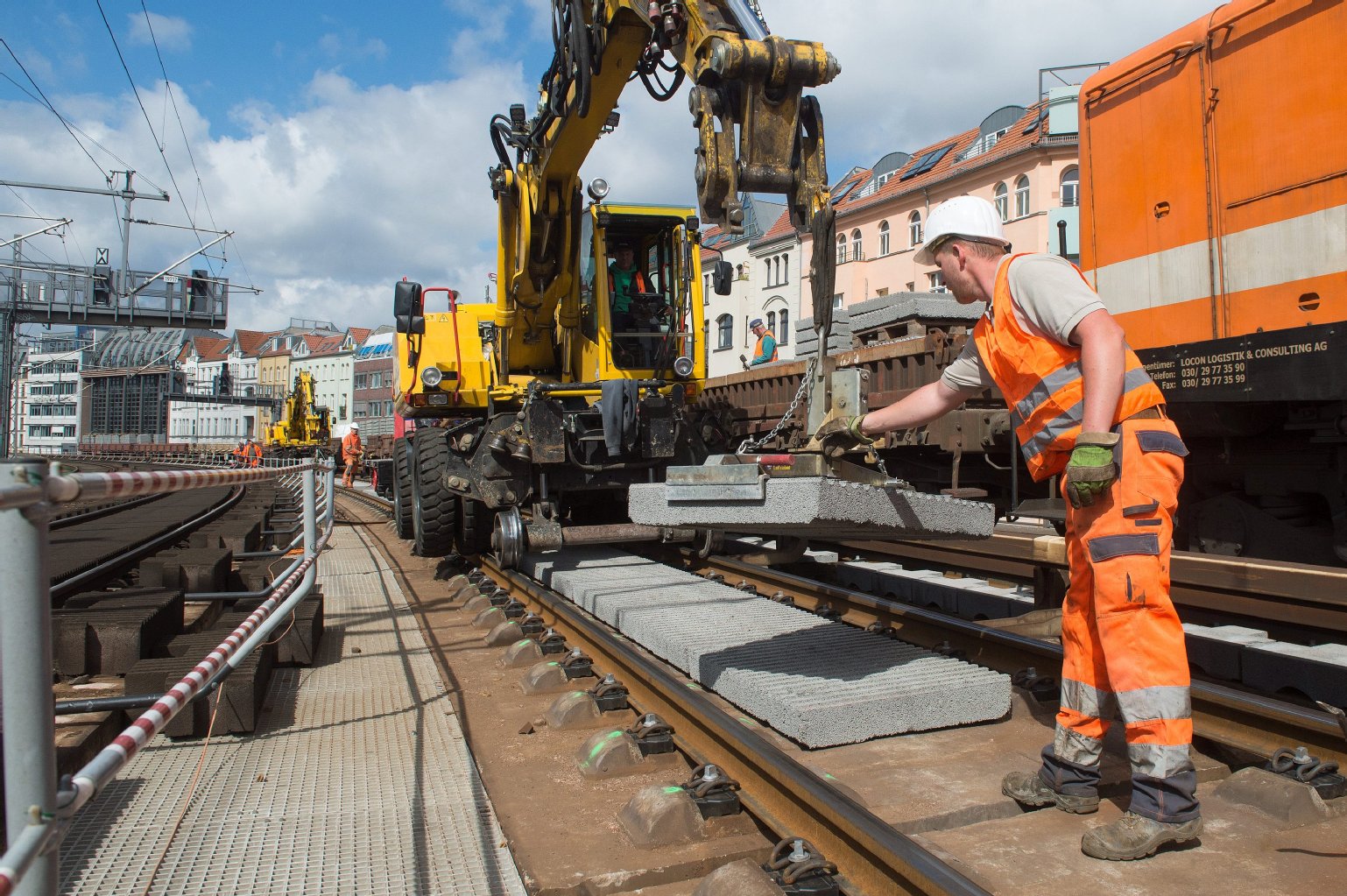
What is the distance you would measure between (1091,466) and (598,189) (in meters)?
6.28

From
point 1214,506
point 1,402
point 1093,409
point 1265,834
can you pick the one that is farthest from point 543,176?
point 1,402

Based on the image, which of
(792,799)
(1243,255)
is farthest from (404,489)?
(792,799)

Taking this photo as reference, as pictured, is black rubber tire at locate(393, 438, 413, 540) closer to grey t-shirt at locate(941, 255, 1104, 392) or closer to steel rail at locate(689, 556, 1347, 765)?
steel rail at locate(689, 556, 1347, 765)

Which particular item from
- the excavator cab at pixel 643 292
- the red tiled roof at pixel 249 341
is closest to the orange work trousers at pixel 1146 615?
the excavator cab at pixel 643 292

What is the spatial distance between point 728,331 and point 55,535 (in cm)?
4072

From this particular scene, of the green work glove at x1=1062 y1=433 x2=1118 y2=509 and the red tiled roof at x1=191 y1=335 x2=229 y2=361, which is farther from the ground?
the red tiled roof at x1=191 y1=335 x2=229 y2=361

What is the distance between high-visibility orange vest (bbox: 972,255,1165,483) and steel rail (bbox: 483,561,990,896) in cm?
125

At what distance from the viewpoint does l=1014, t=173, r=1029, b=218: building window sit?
111 feet

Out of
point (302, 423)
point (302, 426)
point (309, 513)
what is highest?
point (302, 423)

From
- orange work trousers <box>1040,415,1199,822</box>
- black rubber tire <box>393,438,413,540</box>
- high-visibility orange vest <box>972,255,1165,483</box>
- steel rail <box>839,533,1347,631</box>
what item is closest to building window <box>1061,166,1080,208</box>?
black rubber tire <box>393,438,413,540</box>

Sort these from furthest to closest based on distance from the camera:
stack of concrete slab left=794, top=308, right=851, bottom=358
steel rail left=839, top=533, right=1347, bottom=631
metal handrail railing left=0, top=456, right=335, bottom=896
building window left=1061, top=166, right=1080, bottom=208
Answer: building window left=1061, top=166, right=1080, bottom=208, stack of concrete slab left=794, top=308, right=851, bottom=358, steel rail left=839, top=533, right=1347, bottom=631, metal handrail railing left=0, top=456, right=335, bottom=896

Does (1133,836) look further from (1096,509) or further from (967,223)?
(967,223)

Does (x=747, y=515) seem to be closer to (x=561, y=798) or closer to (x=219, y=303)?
(x=561, y=798)

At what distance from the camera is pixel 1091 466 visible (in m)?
2.58
